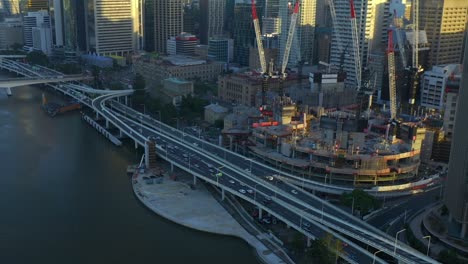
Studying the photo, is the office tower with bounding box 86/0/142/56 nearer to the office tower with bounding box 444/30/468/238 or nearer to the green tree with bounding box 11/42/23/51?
the green tree with bounding box 11/42/23/51

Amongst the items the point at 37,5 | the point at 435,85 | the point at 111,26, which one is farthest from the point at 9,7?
the point at 435,85

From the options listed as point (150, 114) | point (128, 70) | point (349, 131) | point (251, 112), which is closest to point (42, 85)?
point (128, 70)

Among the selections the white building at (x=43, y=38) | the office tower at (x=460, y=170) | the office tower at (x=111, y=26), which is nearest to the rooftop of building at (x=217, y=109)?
the office tower at (x=460, y=170)

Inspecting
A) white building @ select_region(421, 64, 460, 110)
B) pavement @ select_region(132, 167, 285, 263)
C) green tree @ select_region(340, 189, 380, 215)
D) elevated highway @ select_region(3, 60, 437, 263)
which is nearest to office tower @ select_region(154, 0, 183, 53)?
elevated highway @ select_region(3, 60, 437, 263)

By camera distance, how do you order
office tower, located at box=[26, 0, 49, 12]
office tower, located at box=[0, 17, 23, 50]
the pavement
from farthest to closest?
office tower, located at box=[26, 0, 49, 12] < office tower, located at box=[0, 17, 23, 50] < the pavement

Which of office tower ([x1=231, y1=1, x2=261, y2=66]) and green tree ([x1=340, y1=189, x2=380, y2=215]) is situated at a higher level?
office tower ([x1=231, y1=1, x2=261, y2=66])

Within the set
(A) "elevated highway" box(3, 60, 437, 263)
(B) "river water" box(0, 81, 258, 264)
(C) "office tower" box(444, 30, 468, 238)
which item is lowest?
(B) "river water" box(0, 81, 258, 264)
